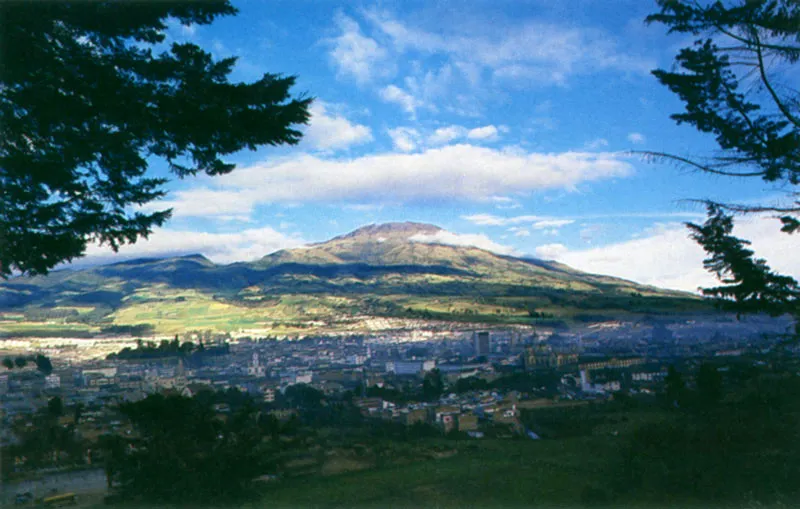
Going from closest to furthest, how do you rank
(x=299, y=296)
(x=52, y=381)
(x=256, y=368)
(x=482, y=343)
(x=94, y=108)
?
1. (x=94, y=108)
2. (x=52, y=381)
3. (x=256, y=368)
4. (x=482, y=343)
5. (x=299, y=296)

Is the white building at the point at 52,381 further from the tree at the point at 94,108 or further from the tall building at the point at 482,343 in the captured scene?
the tall building at the point at 482,343

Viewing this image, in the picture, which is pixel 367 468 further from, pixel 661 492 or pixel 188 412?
pixel 661 492

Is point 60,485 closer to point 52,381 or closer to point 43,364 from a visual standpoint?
point 52,381

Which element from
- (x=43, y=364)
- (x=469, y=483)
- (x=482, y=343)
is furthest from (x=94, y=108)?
(x=482, y=343)

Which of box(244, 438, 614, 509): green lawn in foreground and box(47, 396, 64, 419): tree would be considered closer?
box(244, 438, 614, 509): green lawn in foreground

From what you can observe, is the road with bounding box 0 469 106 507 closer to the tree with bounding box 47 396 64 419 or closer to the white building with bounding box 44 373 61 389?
the tree with bounding box 47 396 64 419

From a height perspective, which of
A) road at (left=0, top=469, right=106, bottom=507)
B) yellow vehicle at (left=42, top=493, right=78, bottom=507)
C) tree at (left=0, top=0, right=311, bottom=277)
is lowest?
yellow vehicle at (left=42, top=493, right=78, bottom=507)

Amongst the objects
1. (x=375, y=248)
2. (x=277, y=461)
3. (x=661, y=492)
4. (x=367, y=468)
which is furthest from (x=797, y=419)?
(x=375, y=248)

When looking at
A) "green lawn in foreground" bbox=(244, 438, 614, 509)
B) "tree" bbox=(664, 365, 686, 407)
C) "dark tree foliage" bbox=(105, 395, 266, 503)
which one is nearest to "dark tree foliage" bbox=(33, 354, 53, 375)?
"dark tree foliage" bbox=(105, 395, 266, 503)
